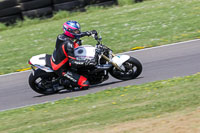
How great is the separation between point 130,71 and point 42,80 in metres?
2.20

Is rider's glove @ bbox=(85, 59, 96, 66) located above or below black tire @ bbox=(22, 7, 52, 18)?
above

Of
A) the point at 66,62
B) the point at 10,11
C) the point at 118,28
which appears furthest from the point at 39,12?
the point at 66,62

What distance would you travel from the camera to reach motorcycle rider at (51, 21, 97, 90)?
8812 mm

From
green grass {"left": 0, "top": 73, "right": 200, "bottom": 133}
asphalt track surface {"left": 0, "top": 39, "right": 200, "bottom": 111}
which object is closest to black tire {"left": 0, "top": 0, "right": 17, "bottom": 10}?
asphalt track surface {"left": 0, "top": 39, "right": 200, "bottom": 111}

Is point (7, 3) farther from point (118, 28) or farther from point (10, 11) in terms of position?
point (118, 28)

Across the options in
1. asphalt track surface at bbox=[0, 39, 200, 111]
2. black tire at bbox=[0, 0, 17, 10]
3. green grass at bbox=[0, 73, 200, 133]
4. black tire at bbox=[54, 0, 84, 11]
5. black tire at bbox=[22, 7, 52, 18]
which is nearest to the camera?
green grass at bbox=[0, 73, 200, 133]

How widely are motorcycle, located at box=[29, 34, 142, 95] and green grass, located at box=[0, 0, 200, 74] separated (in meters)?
3.16

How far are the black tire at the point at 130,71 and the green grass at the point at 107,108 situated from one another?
71 centimetres

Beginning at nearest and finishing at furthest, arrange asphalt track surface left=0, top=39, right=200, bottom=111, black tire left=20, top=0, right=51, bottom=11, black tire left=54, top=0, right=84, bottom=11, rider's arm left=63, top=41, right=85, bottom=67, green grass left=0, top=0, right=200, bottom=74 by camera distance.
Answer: rider's arm left=63, top=41, right=85, bottom=67
asphalt track surface left=0, top=39, right=200, bottom=111
green grass left=0, top=0, right=200, bottom=74
black tire left=20, top=0, right=51, bottom=11
black tire left=54, top=0, right=84, bottom=11

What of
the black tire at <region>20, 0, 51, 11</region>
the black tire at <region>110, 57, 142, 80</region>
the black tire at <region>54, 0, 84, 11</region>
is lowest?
the black tire at <region>110, 57, 142, 80</region>

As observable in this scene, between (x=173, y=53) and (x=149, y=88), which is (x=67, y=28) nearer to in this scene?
(x=149, y=88)

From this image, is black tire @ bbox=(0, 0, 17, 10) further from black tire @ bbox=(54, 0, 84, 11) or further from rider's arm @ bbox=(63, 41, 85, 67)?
rider's arm @ bbox=(63, 41, 85, 67)

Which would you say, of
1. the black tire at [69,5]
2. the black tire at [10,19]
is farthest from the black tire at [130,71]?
the black tire at [10,19]

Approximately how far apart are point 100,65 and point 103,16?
860 cm
